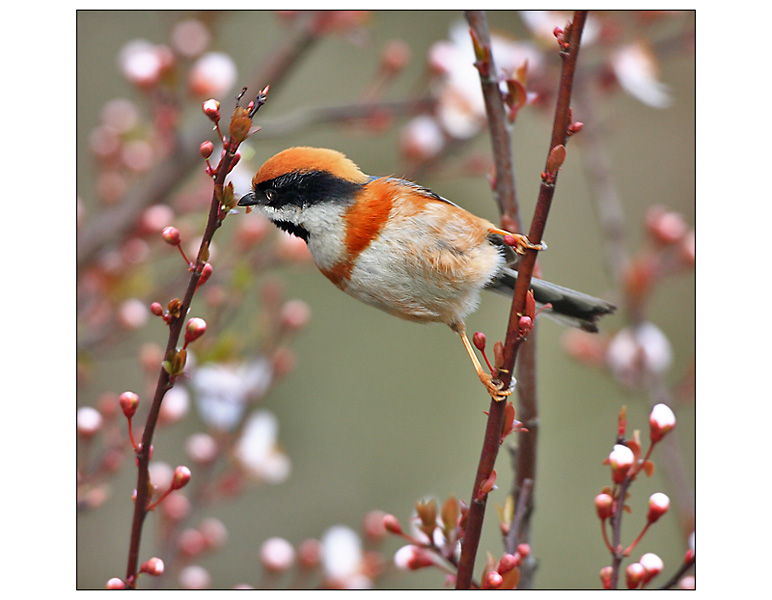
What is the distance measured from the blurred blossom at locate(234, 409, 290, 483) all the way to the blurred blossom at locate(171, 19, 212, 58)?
4.71 feet

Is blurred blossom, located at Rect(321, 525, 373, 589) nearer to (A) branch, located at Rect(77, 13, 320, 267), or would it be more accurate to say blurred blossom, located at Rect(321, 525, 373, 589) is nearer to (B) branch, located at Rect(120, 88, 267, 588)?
(B) branch, located at Rect(120, 88, 267, 588)

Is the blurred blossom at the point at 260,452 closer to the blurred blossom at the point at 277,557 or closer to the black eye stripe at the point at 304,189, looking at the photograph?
the blurred blossom at the point at 277,557

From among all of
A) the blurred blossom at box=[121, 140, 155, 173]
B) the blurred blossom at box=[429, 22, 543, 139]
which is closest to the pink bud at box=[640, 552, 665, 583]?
the blurred blossom at box=[429, 22, 543, 139]

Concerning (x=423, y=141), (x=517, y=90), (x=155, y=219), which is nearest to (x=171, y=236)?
(x=517, y=90)

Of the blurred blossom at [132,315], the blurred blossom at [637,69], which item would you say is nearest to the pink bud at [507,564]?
the blurred blossom at [132,315]

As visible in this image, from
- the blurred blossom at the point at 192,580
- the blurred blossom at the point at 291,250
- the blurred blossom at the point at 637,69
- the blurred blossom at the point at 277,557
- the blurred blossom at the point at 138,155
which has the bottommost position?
the blurred blossom at the point at 192,580

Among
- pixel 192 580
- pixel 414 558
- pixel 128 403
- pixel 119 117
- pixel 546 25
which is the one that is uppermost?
pixel 546 25

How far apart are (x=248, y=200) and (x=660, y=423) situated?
1.12m

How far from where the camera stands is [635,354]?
2615 millimetres

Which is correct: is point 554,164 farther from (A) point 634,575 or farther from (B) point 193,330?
(A) point 634,575

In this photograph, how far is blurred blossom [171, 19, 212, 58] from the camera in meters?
2.80

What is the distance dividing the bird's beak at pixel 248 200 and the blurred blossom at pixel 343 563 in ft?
3.71

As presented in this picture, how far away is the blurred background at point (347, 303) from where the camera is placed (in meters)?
2.45

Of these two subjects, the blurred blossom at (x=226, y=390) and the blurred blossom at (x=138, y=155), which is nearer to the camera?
the blurred blossom at (x=226, y=390)
